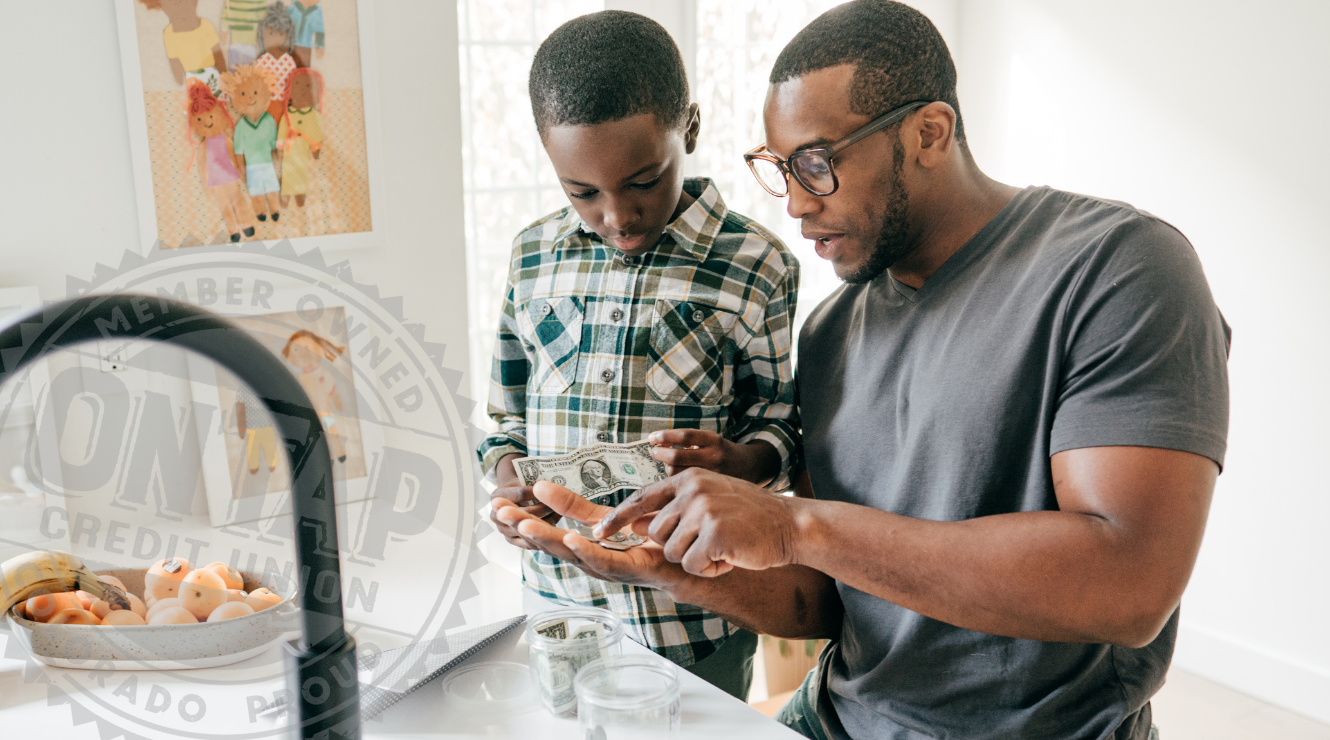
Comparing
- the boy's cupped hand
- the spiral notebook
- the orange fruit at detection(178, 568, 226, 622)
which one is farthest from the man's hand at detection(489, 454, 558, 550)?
the orange fruit at detection(178, 568, 226, 622)

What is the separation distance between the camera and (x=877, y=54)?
116 centimetres

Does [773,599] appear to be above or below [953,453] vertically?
below

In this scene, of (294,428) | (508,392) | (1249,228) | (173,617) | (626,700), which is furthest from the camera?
(1249,228)

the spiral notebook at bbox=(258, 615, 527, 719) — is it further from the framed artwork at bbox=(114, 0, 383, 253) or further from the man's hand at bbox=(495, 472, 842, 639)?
the framed artwork at bbox=(114, 0, 383, 253)

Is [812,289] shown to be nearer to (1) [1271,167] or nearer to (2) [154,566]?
(1) [1271,167]

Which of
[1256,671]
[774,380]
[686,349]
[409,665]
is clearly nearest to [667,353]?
[686,349]

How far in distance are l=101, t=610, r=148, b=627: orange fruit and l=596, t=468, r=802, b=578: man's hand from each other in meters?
0.63

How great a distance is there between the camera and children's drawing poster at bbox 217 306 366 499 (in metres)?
1.86

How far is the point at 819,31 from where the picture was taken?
1.21 metres

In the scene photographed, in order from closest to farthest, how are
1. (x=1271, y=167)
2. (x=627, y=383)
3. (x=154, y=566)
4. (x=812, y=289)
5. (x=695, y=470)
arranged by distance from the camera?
1. (x=695, y=470)
2. (x=154, y=566)
3. (x=627, y=383)
4. (x=1271, y=167)
5. (x=812, y=289)

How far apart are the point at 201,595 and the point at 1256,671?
2.87 meters

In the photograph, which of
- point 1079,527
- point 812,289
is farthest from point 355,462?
point 812,289

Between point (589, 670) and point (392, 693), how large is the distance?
9.1 inches

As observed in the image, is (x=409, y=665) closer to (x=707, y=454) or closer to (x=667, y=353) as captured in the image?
(x=707, y=454)
